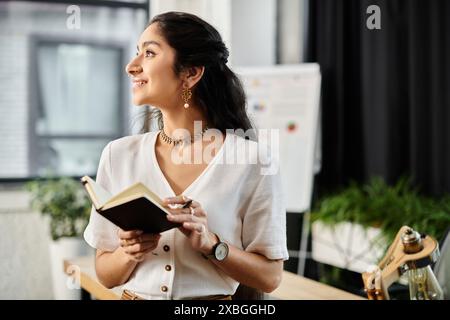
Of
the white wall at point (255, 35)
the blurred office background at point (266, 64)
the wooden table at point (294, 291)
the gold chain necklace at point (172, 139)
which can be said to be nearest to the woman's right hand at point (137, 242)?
the gold chain necklace at point (172, 139)

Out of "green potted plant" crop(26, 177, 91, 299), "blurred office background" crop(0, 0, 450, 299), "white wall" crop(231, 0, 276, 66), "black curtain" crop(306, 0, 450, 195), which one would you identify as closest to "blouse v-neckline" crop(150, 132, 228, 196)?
"white wall" crop(231, 0, 276, 66)

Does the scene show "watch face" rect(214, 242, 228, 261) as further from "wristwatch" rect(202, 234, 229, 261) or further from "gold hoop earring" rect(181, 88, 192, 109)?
"gold hoop earring" rect(181, 88, 192, 109)

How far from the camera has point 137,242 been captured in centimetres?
75

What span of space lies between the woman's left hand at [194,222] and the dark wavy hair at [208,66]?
0.53 feet

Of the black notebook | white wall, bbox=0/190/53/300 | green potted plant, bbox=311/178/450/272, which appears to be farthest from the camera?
white wall, bbox=0/190/53/300

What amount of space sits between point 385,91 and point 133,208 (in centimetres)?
263

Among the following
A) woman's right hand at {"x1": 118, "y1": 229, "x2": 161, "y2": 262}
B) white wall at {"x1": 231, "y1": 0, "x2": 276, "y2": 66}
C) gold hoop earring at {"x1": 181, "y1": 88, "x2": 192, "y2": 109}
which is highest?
white wall at {"x1": 231, "y1": 0, "x2": 276, "y2": 66}

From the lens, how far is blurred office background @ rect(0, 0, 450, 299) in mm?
2920

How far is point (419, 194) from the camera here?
3029 millimetres

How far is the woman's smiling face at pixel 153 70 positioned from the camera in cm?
75

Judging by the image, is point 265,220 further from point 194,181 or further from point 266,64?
point 266,64

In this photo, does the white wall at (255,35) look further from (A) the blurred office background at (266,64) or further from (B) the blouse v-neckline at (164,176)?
(B) the blouse v-neckline at (164,176)

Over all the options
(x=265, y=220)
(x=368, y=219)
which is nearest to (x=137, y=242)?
(x=265, y=220)
